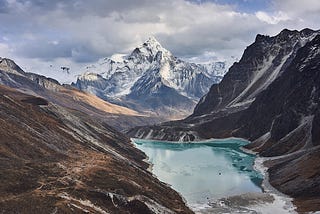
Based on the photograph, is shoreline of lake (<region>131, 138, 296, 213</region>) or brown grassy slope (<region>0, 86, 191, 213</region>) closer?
brown grassy slope (<region>0, 86, 191, 213</region>)

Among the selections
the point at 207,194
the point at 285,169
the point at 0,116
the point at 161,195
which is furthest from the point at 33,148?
the point at 285,169

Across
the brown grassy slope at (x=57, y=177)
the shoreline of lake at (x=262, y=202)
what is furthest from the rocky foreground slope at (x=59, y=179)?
the shoreline of lake at (x=262, y=202)

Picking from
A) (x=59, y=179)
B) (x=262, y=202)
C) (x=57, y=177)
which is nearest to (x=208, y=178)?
(x=262, y=202)

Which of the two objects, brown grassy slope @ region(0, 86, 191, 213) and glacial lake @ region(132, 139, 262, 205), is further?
glacial lake @ region(132, 139, 262, 205)

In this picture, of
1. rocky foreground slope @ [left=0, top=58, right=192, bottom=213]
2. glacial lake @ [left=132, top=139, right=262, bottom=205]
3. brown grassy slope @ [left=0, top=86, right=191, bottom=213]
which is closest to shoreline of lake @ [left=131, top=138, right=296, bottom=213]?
glacial lake @ [left=132, top=139, right=262, bottom=205]

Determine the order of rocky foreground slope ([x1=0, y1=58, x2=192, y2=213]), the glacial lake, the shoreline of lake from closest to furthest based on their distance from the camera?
rocky foreground slope ([x1=0, y1=58, x2=192, y2=213]) < the shoreline of lake < the glacial lake

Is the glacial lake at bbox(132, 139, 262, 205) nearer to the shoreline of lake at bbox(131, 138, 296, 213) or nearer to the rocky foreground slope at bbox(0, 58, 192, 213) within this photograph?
the shoreline of lake at bbox(131, 138, 296, 213)

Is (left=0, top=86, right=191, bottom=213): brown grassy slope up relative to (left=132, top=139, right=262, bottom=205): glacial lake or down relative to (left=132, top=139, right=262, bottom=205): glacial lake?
down

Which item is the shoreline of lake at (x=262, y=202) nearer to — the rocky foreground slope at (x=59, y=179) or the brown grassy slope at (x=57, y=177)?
the rocky foreground slope at (x=59, y=179)

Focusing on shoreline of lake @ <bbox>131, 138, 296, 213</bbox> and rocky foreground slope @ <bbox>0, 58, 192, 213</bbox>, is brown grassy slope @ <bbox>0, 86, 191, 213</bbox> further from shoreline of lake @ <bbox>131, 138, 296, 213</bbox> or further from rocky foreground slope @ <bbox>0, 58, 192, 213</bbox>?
shoreline of lake @ <bbox>131, 138, 296, 213</bbox>

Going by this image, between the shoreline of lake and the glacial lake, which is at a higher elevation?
the glacial lake

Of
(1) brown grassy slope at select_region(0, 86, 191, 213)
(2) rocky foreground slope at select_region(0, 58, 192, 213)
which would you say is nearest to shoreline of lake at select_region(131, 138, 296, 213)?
(2) rocky foreground slope at select_region(0, 58, 192, 213)

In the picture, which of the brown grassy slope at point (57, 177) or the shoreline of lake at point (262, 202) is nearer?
the brown grassy slope at point (57, 177)

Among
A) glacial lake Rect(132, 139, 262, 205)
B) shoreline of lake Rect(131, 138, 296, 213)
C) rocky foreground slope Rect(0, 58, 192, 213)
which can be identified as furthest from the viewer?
glacial lake Rect(132, 139, 262, 205)
